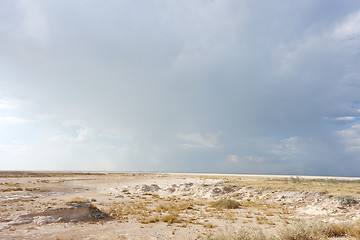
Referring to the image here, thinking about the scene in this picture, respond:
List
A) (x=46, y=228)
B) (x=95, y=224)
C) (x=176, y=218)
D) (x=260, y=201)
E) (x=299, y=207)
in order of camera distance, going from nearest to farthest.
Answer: (x=46, y=228) < (x=95, y=224) < (x=176, y=218) < (x=299, y=207) < (x=260, y=201)

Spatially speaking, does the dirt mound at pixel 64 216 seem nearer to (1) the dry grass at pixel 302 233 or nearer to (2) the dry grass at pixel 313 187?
(1) the dry grass at pixel 302 233

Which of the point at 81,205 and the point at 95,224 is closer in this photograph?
the point at 95,224

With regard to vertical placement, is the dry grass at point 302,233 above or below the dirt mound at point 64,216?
above

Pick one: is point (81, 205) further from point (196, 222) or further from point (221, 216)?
point (221, 216)

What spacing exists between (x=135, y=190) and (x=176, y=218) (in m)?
26.8

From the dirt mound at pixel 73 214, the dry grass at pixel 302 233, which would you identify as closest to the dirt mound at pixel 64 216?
the dirt mound at pixel 73 214

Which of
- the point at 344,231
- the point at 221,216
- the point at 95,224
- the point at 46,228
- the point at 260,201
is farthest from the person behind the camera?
the point at 260,201

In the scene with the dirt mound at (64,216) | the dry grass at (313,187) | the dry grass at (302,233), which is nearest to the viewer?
the dry grass at (302,233)

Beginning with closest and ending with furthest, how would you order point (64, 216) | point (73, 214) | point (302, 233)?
point (302, 233), point (64, 216), point (73, 214)

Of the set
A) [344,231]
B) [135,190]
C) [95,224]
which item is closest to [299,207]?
[344,231]

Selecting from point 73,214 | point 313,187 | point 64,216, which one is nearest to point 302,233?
point 73,214

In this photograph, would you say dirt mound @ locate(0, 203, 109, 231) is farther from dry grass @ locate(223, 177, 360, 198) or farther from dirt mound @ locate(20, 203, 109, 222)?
dry grass @ locate(223, 177, 360, 198)

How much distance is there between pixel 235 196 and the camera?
32.3 metres

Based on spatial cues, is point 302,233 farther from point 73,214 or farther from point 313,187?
point 313,187
